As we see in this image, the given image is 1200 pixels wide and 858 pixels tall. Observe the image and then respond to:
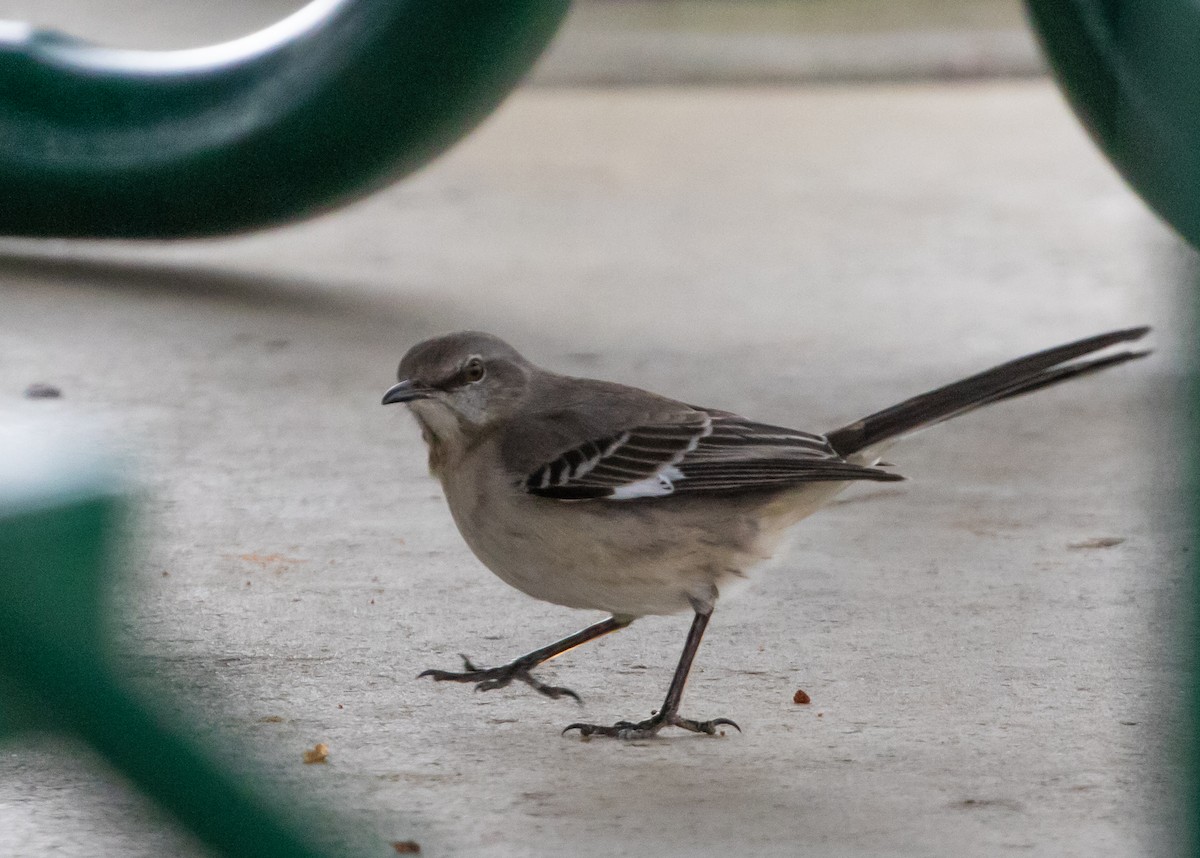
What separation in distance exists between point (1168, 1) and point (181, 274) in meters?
4.09

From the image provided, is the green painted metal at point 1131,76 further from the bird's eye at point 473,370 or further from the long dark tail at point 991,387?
the bird's eye at point 473,370

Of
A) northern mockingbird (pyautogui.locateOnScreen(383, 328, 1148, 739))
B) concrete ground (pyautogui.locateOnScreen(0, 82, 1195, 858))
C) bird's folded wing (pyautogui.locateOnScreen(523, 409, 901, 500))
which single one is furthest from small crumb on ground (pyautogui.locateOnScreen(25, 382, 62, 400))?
bird's folded wing (pyautogui.locateOnScreen(523, 409, 901, 500))

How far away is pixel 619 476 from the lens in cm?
329

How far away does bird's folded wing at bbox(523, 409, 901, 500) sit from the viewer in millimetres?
3264

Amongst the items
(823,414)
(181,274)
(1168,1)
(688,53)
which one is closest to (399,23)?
(181,274)

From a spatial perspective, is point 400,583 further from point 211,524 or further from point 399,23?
point 399,23

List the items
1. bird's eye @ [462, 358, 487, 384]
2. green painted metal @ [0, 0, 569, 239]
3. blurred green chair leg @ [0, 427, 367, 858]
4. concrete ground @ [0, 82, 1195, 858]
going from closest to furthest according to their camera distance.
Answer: blurred green chair leg @ [0, 427, 367, 858]
concrete ground @ [0, 82, 1195, 858]
bird's eye @ [462, 358, 487, 384]
green painted metal @ [0, 0, 569, 239]

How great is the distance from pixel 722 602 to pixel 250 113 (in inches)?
140

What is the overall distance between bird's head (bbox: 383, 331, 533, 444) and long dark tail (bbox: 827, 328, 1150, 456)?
0.72m

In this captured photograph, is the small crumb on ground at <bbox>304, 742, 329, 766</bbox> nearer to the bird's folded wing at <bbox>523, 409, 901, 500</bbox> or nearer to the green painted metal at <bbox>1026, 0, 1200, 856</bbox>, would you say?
the bird's folded wing at <bbox>523, 409, 901, 500</bbox>

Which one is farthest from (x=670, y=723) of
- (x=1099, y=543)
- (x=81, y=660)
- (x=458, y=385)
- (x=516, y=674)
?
(x=81, y=660)

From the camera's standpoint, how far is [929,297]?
7074mm

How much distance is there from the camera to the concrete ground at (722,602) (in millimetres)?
2859

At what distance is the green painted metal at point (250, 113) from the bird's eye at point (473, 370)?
3081mm
